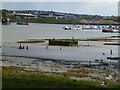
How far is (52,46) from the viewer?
69312mm

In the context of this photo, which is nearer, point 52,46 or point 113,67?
point 113,67

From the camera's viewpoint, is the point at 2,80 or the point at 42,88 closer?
the point at 42,88

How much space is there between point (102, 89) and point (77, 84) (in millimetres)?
1703

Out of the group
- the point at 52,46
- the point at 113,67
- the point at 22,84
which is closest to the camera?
the point at 22,84

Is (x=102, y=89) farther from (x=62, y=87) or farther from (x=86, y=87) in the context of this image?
(x=62, y=87)

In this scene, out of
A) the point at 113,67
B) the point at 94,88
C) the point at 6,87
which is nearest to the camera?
the point at 6,87

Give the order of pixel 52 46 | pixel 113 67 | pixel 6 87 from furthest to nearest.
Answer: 1. pixel 52 46
2. pixel 113 67
3. pixel 6 87

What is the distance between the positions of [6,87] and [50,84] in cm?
330

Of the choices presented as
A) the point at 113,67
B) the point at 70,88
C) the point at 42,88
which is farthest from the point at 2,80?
the point at 113,67

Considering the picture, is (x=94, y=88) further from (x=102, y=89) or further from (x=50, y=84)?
(x=50, y=84)

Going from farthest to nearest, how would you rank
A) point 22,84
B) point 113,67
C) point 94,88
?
1. point 113,67
2. point 94,88
3. point 22,84

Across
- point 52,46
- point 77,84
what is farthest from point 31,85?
point 52,46

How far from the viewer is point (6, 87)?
19.6m

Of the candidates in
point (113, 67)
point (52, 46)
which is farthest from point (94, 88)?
point (52, 46)
